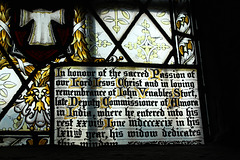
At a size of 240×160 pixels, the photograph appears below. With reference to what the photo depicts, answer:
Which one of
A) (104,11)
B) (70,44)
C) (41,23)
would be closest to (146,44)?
(104,11)

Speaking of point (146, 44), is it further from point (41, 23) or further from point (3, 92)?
point (3, 92)

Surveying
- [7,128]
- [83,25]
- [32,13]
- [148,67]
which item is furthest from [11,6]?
[148,67]

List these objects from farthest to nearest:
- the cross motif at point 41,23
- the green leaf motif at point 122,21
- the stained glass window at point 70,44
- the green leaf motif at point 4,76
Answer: the green leaf motif at point 122,21 → the cross motif at point 41,23 → the green leaf motif at point 4,76 → the stained glass window at point 70,44

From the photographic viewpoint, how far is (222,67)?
9.94 feet

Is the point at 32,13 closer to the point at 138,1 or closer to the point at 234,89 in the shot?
the point at 138,1

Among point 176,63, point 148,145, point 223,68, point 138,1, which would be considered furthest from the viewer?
point 138,1

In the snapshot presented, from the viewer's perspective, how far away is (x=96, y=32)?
3430mm

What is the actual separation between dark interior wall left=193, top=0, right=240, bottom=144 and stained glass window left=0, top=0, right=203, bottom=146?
0.60ft

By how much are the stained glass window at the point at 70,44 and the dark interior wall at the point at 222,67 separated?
18 centimetres

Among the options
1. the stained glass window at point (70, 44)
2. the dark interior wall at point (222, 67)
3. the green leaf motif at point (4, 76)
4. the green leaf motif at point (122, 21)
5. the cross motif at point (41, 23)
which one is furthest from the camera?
the green leaf motif at point (122, 21)

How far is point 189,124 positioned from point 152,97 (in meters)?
0.35

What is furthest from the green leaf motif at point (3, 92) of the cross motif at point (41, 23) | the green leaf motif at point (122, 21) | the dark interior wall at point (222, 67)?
the dark interior wall at point (222, 67)

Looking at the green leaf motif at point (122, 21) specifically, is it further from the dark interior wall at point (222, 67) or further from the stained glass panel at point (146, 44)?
the dark interior wall at point (222, 67)

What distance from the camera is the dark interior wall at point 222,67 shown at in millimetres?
2891
